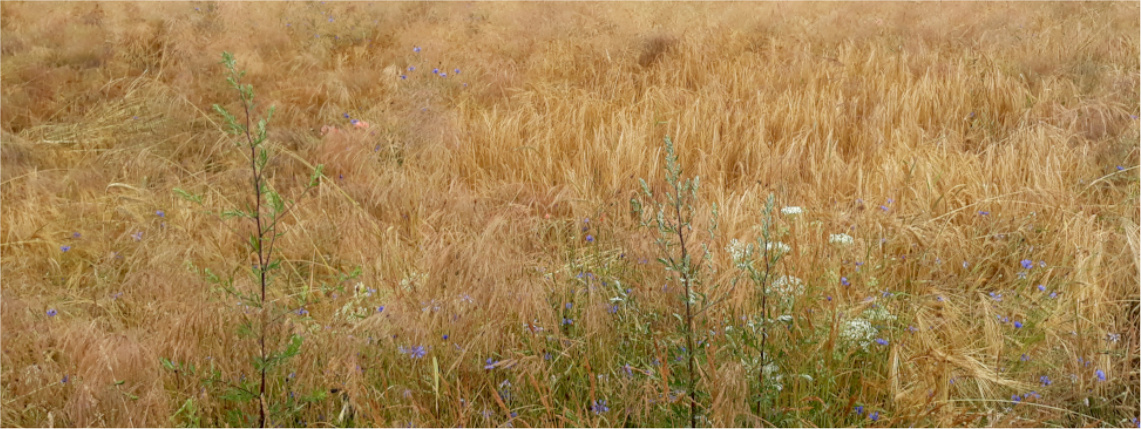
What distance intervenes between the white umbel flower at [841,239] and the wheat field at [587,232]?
0.01 meters

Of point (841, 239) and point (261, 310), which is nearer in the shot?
point (261, 310)

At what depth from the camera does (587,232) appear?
10.5 feet

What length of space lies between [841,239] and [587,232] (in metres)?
0.99

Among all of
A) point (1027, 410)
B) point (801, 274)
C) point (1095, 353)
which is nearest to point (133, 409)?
point (801, 274)

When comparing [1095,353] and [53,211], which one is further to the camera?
[53,211]

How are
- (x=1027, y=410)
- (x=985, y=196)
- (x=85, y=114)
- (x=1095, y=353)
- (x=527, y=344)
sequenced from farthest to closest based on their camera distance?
(x=85, y=114)
(x=985, y=196)
(x=527, y=344)
(x=1095, y=353)
(x=1027, y=410)

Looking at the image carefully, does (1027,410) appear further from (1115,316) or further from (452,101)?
(452,101)

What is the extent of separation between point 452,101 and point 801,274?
329cm

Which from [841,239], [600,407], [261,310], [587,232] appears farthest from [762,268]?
[261,310]

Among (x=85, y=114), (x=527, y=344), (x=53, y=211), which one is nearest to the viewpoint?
(x=527, y=344)

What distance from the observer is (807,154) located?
3961mm

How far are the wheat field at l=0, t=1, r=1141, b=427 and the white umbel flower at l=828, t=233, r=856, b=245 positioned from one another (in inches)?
0.5

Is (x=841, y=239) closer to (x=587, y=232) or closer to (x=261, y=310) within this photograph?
(x=587, y=232)

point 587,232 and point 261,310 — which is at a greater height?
point 261,310
